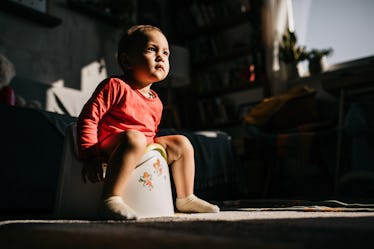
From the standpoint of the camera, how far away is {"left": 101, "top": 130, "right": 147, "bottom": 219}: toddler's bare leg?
908 millimetres

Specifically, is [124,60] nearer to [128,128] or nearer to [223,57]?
[128,128]

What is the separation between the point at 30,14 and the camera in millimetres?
2932

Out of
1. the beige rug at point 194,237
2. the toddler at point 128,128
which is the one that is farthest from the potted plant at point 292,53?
the beige rug at point 194,237

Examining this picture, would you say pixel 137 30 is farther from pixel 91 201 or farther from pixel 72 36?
pixel 72 36

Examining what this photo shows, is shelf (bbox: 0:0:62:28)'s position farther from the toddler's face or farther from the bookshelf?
the toddler's face

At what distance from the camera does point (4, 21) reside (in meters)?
2.85

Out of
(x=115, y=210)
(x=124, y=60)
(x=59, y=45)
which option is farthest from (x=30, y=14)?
(x=115, y=210)

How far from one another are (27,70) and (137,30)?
219cm

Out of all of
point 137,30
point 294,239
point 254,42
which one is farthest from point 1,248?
point 254,42

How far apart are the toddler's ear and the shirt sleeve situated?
88 mm

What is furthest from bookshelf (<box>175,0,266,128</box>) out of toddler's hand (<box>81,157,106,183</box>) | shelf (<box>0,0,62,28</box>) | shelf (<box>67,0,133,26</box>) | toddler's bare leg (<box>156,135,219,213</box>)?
toddler's hand (<box>81,157,106,183</box>)

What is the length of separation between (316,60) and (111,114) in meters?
2.66

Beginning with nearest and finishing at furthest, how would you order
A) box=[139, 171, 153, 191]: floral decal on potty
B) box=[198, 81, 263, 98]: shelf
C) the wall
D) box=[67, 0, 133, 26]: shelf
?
box=[139, 171, 153, 191]: floral decal on potty → the wall → box=[67, 0, 133, 26]: shelf → box=[198, 81, 263, 98]: shelf

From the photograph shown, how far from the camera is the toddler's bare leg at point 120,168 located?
908 millimetres
